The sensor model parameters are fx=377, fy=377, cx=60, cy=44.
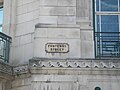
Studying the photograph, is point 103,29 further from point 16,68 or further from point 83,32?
point 16,68

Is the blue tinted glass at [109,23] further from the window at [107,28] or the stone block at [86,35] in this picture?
the stone block at [86,35]

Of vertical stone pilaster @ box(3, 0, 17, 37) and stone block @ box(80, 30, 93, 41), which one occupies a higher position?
vertical stone pilaster @ box(3, 0, 17, 37)

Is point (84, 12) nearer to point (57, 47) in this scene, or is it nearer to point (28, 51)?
point (57, 47)

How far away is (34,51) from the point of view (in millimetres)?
12367

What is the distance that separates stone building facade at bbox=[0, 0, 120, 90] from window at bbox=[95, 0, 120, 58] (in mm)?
319

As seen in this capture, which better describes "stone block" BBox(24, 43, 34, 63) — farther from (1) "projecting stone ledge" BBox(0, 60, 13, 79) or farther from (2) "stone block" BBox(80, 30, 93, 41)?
(2) "stone block" BBox(80, 30, 93, 41)

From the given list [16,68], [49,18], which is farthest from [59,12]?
[16,68]

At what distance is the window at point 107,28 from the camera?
12906 mm

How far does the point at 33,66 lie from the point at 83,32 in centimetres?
207

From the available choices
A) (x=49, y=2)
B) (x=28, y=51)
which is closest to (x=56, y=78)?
(x=28, y=51)

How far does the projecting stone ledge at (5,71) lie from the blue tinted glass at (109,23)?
359 cm

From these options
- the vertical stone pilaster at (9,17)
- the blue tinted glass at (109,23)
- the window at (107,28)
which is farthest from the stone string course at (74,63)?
the vertical stone pilaster at (9,17)

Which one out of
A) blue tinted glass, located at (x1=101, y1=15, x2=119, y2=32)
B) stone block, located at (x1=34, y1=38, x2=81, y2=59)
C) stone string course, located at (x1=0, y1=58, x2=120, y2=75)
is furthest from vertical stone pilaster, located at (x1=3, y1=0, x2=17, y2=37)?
blue tinted glass, located at (x1=101, y1=15, x2=119, y2=32)

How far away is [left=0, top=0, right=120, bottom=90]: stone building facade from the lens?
11.9 m
